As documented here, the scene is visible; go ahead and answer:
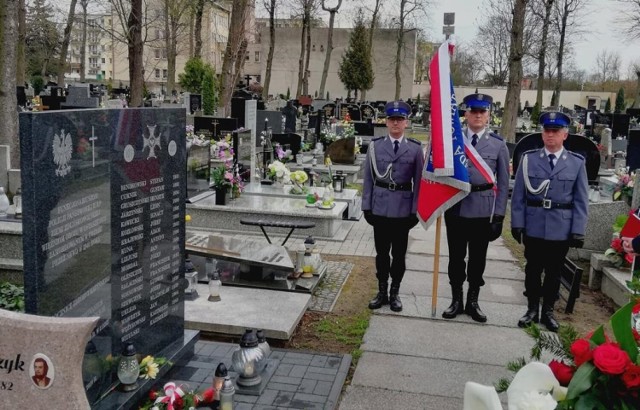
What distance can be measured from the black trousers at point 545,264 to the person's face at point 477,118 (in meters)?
1.15

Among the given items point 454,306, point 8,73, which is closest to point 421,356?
point 454,306

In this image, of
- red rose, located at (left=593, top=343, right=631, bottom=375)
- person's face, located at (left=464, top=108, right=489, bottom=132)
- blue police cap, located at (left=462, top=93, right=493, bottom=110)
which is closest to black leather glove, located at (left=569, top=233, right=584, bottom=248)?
person's face, located at (left=464, top=108, right=489, bottom=132)

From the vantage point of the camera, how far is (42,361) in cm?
263

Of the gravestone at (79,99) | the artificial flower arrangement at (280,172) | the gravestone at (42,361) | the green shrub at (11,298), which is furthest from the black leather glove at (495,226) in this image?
the gravestone at (79,99)

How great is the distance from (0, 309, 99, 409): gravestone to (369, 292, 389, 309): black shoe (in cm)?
422

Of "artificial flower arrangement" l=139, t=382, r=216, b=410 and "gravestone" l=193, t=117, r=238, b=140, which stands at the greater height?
"gravestone" l=193, t=117, r=238, b=140

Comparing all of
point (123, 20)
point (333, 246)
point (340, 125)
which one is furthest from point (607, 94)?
point (333, 246)

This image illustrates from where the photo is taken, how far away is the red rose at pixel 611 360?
1893 mm

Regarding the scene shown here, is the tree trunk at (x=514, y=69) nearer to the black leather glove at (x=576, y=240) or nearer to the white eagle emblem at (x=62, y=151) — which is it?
the black leather glove at (x=576, y=240)

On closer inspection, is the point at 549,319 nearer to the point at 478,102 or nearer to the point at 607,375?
the point at 478,102

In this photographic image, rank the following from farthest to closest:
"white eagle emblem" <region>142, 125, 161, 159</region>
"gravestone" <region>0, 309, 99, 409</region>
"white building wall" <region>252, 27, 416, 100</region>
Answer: "white building wall" <region>252, 27, 416, 100</region> → "white eagle emblem" <region>142, 125, 161, 159</region> → "gravestone" <region>0, 309, 99, 409</region>

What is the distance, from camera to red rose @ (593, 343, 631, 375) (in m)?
1.89

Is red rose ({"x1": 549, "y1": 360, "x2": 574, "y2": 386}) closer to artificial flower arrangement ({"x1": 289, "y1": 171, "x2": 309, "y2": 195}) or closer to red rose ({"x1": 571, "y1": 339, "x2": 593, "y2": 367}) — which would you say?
red rose ({"x1": 571, "y1": 339, "x2": 593, "y2": 367})

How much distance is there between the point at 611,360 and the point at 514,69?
1872 centimetres
